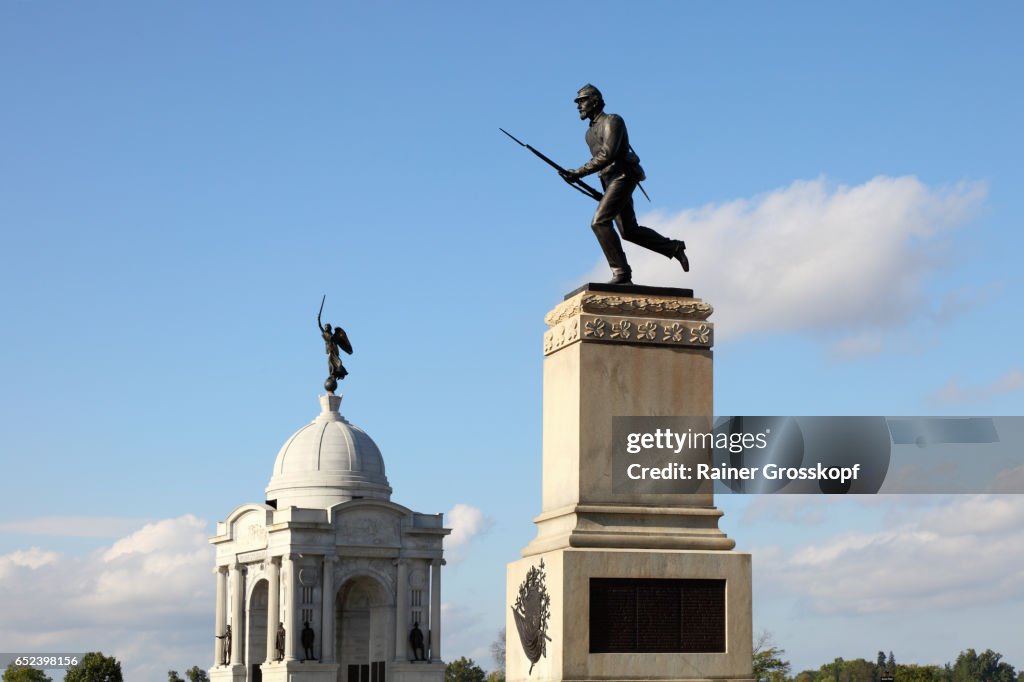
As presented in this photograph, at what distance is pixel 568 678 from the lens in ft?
71.7

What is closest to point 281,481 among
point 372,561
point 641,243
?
point 372,561

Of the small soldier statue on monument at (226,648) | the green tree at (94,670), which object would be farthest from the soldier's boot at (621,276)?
the green tree at (94,670)

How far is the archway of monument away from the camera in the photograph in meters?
89.8

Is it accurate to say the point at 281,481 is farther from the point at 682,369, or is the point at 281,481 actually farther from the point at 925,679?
the point at 682,369

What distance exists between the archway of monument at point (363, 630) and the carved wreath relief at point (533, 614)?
6662 centimetres

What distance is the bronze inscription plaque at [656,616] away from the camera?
2214 cm

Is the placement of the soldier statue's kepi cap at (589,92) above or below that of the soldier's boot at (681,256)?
above

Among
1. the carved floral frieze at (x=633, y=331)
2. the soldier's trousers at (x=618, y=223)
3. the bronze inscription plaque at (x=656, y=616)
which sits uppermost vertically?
the soldier's trousers at (x=618, y=223)

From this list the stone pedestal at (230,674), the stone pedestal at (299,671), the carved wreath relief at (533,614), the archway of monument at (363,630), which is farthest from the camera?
the archway of monument at (363,630)

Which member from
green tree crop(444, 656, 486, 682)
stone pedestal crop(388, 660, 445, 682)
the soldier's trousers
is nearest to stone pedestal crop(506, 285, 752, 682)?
the soldier's trousers

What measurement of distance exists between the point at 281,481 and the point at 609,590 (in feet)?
233

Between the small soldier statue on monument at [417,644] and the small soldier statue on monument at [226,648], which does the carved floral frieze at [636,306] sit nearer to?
the small soldier statue on monument at [417,644]

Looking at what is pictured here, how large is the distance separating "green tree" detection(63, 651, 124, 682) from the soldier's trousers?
82.8 meters

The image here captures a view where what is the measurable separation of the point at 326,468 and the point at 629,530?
6960 cm
